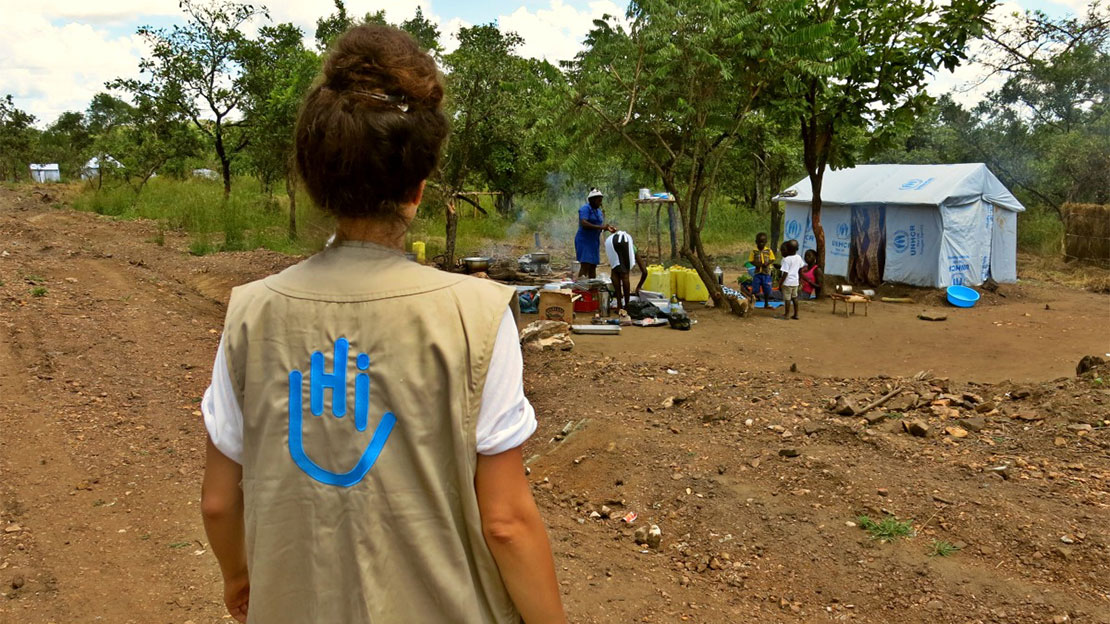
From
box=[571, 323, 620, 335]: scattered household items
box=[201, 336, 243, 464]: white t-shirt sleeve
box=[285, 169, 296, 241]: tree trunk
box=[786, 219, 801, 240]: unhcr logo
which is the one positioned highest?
box=[285, 169, 296, 241]: tree trunk

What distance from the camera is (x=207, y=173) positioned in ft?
106

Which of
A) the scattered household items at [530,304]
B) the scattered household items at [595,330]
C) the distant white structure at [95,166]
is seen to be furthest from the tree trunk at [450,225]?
the distant white structure at [95,166]

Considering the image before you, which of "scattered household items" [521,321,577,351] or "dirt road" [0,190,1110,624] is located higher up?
"scattered household items" [521,321,577,351]

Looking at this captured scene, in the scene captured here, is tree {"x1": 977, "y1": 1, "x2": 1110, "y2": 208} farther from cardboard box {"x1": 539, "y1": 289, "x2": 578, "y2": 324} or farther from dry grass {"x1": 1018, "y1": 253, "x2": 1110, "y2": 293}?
cardboard box {"x1": 539, "y1": 289, "x2": 578, "y2": 324}

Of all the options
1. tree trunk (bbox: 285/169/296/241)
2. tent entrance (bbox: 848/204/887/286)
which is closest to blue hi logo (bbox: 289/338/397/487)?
tree trunk (bbox: 285/169/296/241)

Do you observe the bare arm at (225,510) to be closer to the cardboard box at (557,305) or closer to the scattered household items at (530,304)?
the cardboard box at (557,305)

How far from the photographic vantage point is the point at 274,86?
15750 mm

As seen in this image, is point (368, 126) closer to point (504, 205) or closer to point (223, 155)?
point (223, 155)

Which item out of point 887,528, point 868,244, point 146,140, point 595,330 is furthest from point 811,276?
point 146,140

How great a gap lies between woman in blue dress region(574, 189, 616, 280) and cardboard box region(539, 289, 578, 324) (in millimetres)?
1589

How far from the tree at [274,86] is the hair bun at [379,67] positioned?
12.2 m

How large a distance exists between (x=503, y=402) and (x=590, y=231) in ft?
33.9

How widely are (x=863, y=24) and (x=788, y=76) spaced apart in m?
1.63

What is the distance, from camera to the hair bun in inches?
47.9
